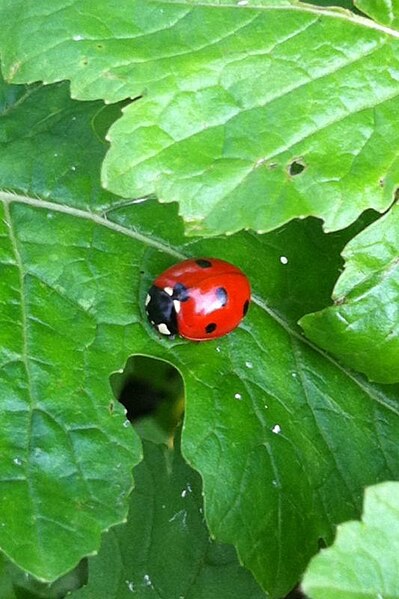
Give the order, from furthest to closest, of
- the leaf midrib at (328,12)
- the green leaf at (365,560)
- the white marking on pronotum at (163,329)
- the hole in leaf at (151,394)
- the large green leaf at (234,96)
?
the hole in leaf at (151,394)
the white marking on pronotum at (163,329)
the leaf midrib at (328,12)
the large green leaf at (234,96)
the green leaf at (365,560)

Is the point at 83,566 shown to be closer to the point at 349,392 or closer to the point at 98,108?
the point at 349,392

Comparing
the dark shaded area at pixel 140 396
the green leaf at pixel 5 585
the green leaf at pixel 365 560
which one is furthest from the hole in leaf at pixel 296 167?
the green leaf at pixel 5 585

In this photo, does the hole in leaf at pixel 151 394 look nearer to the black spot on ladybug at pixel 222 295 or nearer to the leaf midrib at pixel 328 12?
the black spot on ladybug at pixel 222 295

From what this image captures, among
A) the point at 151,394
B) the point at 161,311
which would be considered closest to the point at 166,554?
the point at 151,394

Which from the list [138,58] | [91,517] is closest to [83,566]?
[91,517]

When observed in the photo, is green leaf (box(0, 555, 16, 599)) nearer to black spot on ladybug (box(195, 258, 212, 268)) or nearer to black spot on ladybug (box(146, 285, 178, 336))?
black spot on ladybug (box(146, 285, 178, 336))

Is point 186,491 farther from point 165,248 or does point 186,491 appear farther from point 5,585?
point 165,248

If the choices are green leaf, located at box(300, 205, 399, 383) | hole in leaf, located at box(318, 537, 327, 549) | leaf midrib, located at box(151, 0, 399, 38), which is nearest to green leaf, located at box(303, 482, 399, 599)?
green leaf, located at box(300, 205, 399, 383)

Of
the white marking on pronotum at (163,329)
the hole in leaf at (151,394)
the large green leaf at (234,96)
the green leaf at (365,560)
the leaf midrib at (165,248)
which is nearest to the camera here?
the green leaf at (365,560)
